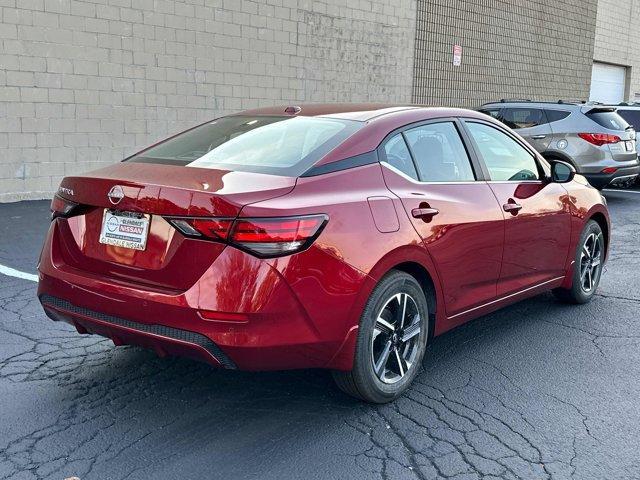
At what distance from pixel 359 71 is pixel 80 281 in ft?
39.0

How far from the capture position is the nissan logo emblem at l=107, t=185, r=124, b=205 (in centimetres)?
Result: 341

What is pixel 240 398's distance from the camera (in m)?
3.86

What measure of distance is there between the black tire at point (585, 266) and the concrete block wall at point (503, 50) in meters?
10.9

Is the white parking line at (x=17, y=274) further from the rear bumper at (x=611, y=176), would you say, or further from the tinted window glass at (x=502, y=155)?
the rear bumper at (x=611, y=176)

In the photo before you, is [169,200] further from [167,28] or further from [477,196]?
[167,28]

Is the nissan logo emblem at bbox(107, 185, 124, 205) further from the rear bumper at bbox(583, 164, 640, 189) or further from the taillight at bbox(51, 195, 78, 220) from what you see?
the rear bumper at bbox(583, 164, 640, 189)

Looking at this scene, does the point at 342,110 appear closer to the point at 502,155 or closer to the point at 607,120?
the point at 502,155

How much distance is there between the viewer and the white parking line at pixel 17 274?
6195 mm

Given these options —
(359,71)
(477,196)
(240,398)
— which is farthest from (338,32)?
(240,398)

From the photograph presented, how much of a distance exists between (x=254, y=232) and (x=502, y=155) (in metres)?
2.49

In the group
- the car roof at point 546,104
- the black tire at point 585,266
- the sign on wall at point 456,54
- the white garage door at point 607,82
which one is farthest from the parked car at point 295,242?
the white garage door at point 607,82

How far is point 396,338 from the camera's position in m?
3.88

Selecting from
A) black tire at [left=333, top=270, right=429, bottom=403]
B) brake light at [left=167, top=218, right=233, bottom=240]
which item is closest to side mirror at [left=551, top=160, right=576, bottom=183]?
black tire at [left=333, top=270, right=429, bottom=403]

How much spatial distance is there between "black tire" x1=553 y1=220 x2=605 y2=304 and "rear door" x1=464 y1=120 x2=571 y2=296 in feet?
0.94
